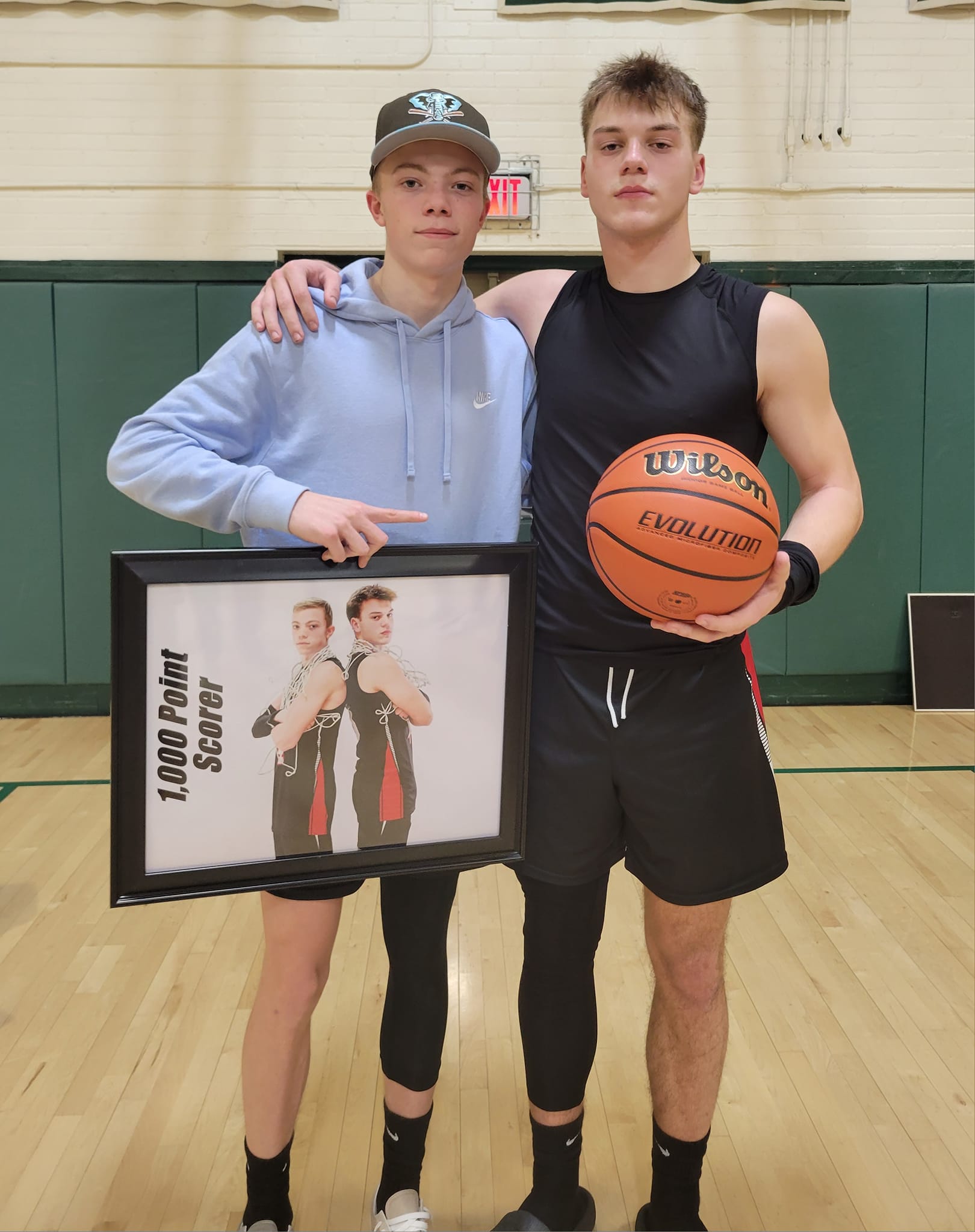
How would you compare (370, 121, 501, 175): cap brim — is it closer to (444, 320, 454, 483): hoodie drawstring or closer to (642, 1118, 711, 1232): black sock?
(444, 320, 454, 483): hoodie drawstring

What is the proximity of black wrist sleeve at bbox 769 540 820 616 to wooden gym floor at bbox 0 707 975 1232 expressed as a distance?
117 cm

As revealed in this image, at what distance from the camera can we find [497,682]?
5.01 ft

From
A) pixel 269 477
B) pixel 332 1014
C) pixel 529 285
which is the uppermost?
pixel 529 285

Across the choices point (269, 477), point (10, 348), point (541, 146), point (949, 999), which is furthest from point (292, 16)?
point (949, 999)

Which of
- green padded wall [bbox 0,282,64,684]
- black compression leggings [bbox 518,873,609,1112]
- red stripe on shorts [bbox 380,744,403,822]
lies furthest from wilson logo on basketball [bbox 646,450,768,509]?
green padded wall [bbox 0,282,64,684]

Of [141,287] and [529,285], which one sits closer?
[529,285]

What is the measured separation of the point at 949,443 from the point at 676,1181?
4.50 meters

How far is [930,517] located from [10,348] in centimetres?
479

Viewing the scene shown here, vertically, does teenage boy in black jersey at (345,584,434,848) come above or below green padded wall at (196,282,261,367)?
below

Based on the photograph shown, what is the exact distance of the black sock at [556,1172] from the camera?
169cm

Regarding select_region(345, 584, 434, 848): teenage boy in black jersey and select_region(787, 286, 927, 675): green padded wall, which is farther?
select_region(787, 286, 927, 675): green padded wall

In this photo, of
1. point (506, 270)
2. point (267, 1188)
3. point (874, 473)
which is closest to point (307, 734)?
point (267, 1188)

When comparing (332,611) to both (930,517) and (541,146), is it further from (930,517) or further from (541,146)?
(930,517)

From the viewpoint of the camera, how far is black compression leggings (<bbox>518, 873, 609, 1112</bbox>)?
1648 mm
